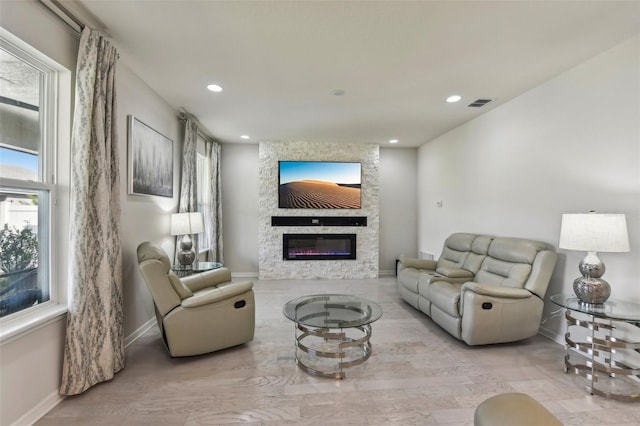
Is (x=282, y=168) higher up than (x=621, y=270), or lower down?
higher up

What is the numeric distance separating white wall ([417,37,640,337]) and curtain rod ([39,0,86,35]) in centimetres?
429

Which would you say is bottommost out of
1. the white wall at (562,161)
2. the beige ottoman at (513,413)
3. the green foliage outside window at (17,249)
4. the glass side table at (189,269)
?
the glass side table at (189,269)

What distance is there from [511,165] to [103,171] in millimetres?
4315

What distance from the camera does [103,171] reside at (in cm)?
222

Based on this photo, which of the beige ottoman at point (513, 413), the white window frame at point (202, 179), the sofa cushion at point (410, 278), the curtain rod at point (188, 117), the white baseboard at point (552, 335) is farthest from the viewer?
the white window frame at point (202, 179)

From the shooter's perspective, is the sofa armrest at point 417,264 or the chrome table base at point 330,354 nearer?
the chrome table base at point 330,354

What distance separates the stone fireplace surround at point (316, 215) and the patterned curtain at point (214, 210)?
0.77m

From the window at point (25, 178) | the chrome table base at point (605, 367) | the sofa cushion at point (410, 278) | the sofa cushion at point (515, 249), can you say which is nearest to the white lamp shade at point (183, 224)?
the window at point (25, 178)

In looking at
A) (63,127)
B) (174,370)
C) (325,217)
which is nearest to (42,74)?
(63,127)

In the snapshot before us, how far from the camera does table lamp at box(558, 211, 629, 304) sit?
2.13 m

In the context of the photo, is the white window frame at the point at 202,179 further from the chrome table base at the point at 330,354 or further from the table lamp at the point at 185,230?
the chrome table base at the point at 330,354

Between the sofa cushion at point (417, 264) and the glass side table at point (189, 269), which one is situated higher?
the glass side table at point (189, 269)

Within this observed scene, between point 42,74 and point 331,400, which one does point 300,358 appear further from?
point 42,74

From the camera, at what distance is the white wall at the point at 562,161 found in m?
2.39
